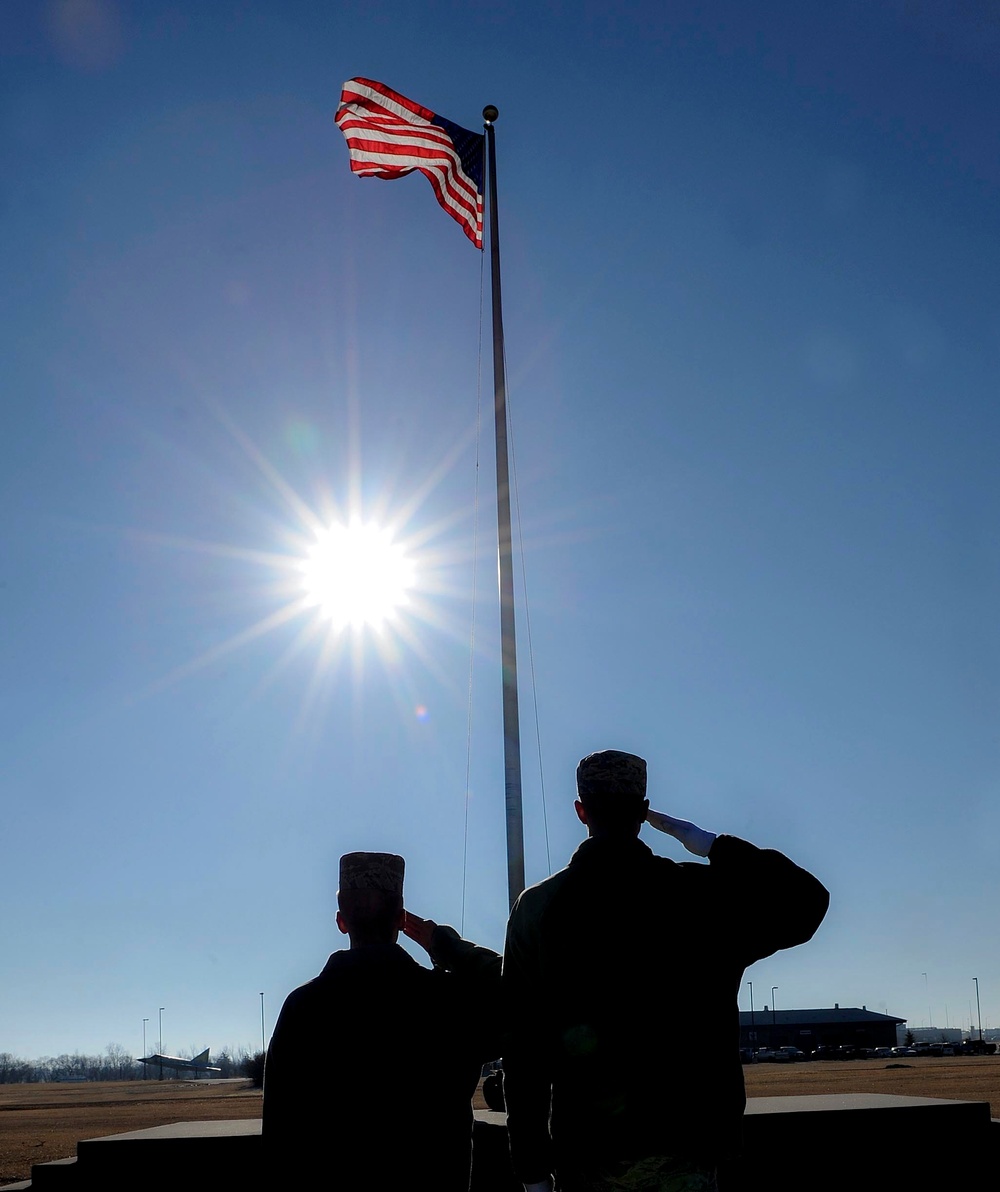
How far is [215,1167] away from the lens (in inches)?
257

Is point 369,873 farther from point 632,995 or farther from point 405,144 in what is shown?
point 405,144

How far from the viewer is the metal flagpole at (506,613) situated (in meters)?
8.42

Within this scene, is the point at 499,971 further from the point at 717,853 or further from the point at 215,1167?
the point at 215,1167

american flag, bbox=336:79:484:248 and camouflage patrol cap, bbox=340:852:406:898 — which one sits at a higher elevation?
american flag, bbox=336:79:484:248

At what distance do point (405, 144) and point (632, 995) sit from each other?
418 inches

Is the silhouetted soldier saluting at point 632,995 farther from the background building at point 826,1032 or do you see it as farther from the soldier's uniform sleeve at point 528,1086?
the background building at point 826,1032

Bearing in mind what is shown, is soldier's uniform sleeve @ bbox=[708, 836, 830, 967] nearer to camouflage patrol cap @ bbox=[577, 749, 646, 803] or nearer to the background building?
camouflage patrol cap @ bbox=[577, 749, 646, 803]

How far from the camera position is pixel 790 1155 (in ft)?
20.6

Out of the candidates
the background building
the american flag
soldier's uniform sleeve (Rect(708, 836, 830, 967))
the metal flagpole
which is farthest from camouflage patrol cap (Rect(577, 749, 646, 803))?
the background building

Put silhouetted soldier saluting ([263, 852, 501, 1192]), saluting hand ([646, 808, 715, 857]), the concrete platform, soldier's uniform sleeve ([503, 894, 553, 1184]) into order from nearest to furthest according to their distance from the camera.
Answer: silhouetted soldier saluting ([263, 852, 501, 1192]), soldier's uniform sleeve ([503, 894, 553, 1184]), saluting hand ([646, 808, 715, 857]), the concrete platform

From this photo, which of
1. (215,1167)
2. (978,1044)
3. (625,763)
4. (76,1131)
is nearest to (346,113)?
(215,1167)

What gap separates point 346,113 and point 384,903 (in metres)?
10.6

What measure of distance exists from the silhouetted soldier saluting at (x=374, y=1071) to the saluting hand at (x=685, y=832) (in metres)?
0.71

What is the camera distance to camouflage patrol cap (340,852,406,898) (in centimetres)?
299
